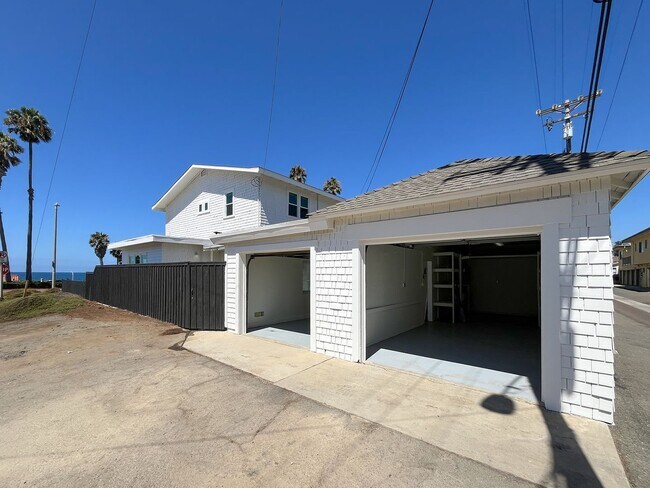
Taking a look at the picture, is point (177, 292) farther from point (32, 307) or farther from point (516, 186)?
point (516, 186)

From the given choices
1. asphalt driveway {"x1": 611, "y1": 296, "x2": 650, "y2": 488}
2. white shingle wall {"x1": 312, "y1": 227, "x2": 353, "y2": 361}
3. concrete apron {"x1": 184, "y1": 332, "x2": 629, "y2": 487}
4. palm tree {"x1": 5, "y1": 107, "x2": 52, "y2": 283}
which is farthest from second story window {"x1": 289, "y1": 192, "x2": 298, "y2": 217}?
palm tree {"x1": 5, "y1": 107, "x2": 52, "y2": 283}

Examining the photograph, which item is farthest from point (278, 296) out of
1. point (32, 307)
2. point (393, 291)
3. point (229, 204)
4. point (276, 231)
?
point (32, 307)

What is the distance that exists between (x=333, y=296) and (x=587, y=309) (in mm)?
4033

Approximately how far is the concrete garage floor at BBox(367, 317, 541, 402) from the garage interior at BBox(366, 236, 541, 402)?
15 millimetres

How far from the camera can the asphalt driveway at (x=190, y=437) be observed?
2742mm

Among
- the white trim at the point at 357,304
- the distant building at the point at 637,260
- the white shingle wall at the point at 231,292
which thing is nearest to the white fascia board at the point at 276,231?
the white shingle wall at the point at 231,292

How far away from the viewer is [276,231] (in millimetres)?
7578

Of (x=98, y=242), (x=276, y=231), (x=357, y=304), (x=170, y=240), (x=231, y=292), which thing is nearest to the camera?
(x=357, y=304)

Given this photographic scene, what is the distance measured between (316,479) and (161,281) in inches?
382

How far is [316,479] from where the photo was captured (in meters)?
2.69

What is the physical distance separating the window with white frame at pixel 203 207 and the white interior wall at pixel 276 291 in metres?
7.24

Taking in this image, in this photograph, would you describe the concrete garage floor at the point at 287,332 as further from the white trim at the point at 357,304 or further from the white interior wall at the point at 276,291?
the white trim at the point at 357,304

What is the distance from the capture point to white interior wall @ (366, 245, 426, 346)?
23.5 feet

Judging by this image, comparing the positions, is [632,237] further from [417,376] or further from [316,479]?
[316,479]
